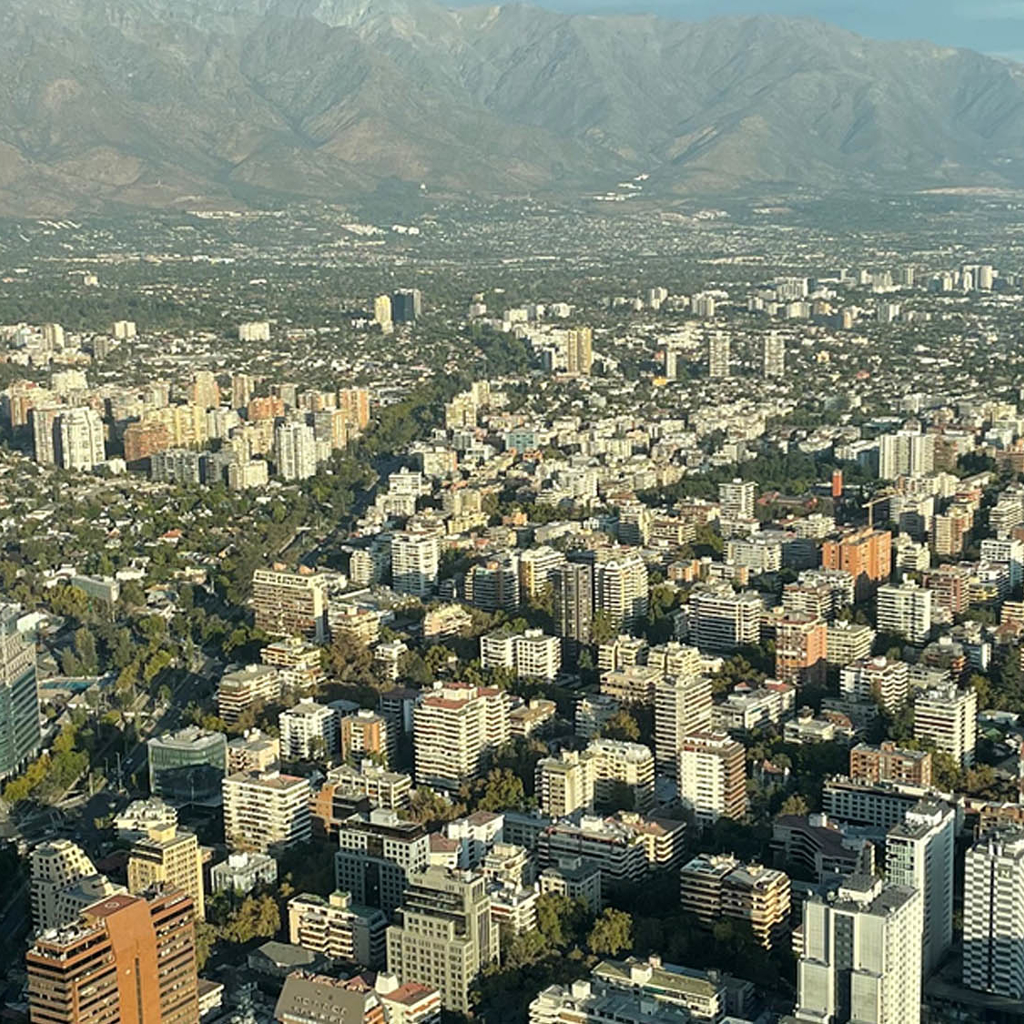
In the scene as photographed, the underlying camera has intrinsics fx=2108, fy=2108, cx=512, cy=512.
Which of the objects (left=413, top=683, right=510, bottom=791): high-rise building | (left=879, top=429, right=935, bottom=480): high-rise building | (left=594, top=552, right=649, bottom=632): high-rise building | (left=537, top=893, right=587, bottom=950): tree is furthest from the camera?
(left=879, top=429, right=935, bottom=480): high-rise building

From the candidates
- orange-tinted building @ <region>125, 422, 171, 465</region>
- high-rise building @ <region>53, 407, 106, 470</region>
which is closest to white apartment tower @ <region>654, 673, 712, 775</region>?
orange-tinted building @ <region>125, 422, 171, 465</region>

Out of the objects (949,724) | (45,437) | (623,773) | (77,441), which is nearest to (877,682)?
(949,724)

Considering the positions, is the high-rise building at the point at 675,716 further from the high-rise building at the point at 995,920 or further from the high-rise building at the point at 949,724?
the high-rise building at the point at 995,920

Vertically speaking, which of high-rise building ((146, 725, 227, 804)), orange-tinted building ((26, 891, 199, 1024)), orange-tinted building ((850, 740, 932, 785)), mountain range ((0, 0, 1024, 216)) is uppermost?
mountain range ((0, 0, 1024, 216))

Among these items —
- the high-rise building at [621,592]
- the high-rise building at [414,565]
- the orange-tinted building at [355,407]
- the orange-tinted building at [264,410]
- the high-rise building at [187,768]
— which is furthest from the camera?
the orange-tinted building at [264,410]

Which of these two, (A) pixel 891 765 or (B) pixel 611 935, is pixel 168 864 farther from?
(A) pixel 891 765

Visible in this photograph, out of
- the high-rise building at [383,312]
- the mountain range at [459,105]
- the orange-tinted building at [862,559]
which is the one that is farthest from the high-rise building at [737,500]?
the mountain range at [459,105]

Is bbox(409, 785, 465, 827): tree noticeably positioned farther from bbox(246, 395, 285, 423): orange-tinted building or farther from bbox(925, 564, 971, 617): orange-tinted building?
bbox(246, 395, 285, 423): orange-tinted building
